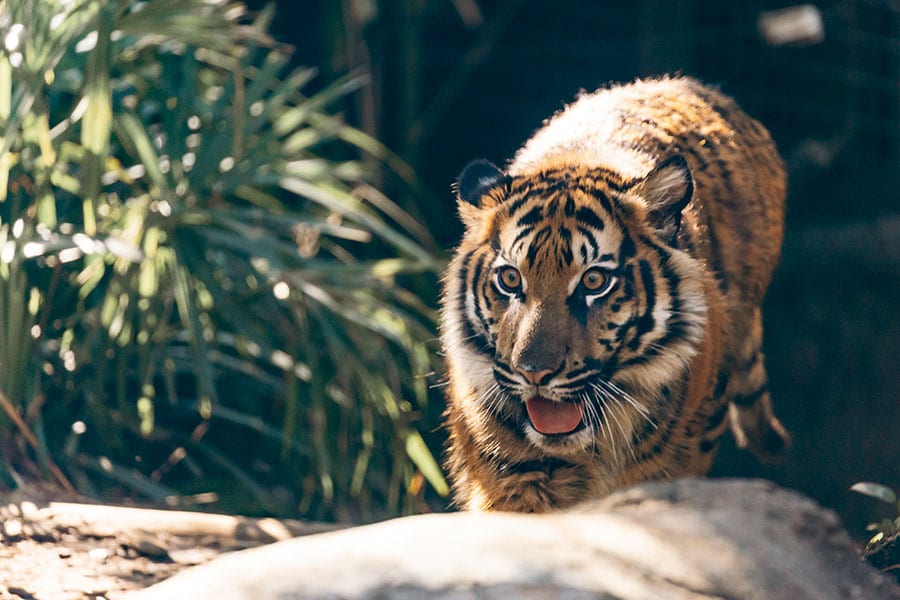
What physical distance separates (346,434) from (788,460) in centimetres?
262

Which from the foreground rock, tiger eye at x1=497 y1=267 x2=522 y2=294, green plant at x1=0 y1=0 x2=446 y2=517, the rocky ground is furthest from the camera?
→ green plant at x1=0 y1=0 x2=446 y2=517

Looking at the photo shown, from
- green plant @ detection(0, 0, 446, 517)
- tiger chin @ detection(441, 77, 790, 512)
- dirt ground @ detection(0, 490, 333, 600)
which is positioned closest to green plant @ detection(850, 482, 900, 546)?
tiger chin @ detection(441, 77, 790, 512)

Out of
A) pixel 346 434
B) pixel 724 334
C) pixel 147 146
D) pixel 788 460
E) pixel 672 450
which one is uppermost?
pixel 147 146

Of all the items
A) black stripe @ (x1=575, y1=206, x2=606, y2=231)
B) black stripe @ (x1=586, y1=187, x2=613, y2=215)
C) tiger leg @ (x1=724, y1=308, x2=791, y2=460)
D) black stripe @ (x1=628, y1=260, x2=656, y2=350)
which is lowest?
tiger leg @ (x1=724, y1=308, x2=791, y2=460)

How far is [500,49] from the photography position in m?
6.42

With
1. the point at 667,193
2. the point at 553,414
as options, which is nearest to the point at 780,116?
the point at 667,193

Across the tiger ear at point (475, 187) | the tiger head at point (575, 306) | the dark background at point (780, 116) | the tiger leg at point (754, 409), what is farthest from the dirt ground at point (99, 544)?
the dark background at point (780, 116)

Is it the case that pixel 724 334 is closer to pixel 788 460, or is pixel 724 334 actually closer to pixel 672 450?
pixel 672 450

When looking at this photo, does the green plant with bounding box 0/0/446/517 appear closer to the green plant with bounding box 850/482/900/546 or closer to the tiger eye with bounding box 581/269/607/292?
the tiger eye with bounding box 581/269/607/292

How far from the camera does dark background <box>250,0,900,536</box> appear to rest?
5.55 m

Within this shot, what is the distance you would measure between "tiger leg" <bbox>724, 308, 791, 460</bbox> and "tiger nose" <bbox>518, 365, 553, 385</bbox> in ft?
3.77

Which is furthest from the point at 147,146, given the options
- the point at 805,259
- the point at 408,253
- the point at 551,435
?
the point at 805,259

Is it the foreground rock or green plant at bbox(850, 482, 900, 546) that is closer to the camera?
the foreground rock

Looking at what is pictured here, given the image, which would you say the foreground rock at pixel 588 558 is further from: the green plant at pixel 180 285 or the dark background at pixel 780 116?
the dark background at pixel 780 116
